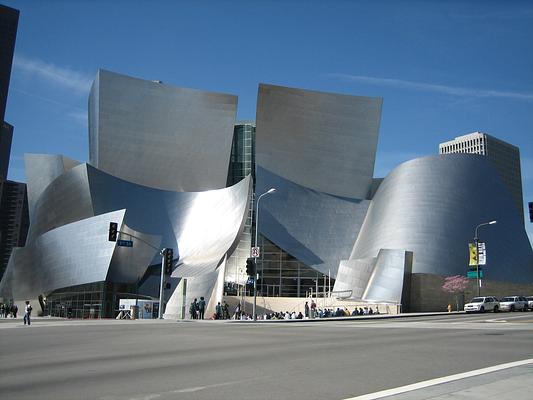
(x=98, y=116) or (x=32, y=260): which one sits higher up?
(x=98, y=116)

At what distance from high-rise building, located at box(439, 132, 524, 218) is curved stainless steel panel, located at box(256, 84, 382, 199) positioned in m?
117

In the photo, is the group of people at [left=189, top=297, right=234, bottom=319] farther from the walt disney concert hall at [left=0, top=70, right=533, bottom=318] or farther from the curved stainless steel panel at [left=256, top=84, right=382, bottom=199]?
the curved stainless steel panel at [left=256, top=84, right=382, bottom=199]

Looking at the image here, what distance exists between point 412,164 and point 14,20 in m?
194

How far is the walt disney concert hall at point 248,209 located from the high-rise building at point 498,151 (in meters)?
121

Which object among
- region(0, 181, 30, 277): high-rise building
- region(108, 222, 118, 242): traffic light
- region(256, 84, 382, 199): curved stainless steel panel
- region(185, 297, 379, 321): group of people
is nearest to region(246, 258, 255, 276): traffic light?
region(185, 297, 379, 321): group of people

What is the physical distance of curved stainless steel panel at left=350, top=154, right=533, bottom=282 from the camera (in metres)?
45.2

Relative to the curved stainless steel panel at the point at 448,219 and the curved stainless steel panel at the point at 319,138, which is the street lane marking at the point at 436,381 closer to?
the curved stainless steel panel at the point at 448,219

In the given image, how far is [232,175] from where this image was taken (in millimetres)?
64812

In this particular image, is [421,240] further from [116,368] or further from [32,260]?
[116,368]

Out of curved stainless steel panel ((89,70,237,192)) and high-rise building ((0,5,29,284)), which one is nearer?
curved stainless steel panel ((89,70,237,192))

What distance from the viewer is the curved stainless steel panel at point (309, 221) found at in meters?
50.8

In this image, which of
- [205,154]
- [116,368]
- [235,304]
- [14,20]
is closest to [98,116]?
[205,154]

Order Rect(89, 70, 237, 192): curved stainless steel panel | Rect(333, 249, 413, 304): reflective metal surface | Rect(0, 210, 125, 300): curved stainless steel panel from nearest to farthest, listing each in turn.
Result: Rect(0, 210, 125, 300): curved stainless steel panel → Rect(333, 249, 413, 304): reflective metal surface → Rect(89, 70, 237, 192): curved stainless steel panel

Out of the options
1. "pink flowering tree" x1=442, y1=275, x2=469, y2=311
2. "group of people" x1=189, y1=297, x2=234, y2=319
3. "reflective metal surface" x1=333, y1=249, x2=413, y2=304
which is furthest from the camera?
"pink flowering tree" x1=442, y1=275, x2=469, y2=311
